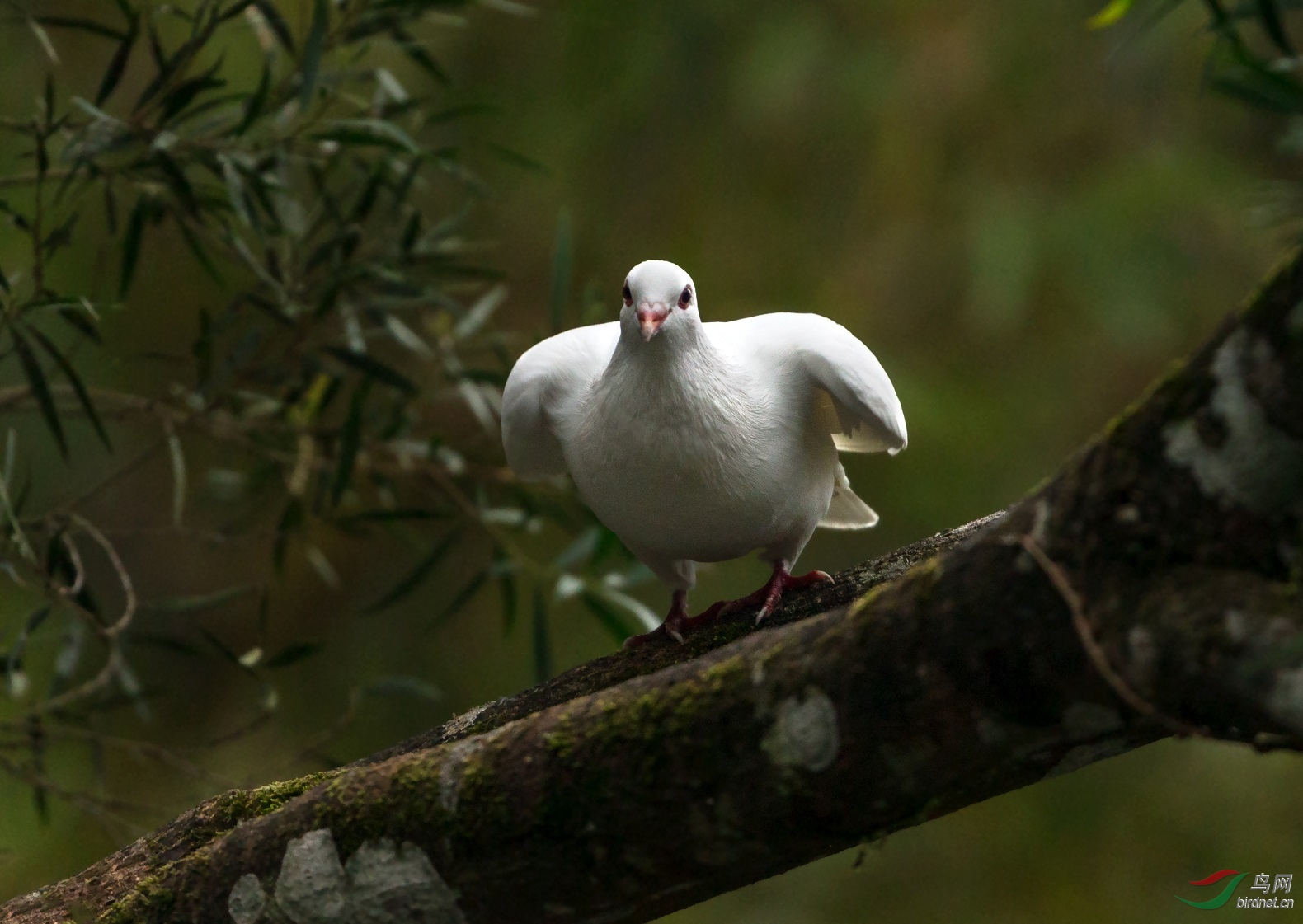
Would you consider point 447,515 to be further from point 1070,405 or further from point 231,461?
point 1070,405

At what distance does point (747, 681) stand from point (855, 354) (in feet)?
4.84

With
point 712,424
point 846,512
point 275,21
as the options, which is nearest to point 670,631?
point 712,424

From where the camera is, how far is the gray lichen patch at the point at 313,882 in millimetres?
2238

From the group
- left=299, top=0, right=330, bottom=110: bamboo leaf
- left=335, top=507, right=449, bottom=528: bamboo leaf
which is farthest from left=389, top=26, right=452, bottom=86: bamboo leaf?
left=335, top=507, right=449, bottom=528: bamboo leaf

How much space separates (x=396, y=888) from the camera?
219cm

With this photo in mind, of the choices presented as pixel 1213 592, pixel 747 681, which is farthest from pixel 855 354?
pixel 1213 592

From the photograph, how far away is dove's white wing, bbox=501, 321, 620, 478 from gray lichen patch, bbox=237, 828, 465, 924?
1491 millimetres

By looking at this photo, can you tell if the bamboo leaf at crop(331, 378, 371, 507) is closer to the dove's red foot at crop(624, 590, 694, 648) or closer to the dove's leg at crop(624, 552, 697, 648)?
the dove's leg at crop(624, 552, 697, 648)

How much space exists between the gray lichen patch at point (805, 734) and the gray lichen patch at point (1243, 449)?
626 millimetres

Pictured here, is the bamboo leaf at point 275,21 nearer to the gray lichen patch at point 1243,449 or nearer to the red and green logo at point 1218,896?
the gray lichen patch at point 1243,449

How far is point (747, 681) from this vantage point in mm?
1962

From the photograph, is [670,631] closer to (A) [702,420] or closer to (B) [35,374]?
(A) [702,420]

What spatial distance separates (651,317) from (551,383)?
0.56m

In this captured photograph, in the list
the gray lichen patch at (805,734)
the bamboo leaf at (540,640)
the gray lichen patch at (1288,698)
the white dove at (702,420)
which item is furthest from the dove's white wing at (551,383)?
the gray lichen patch at (1288,698)
